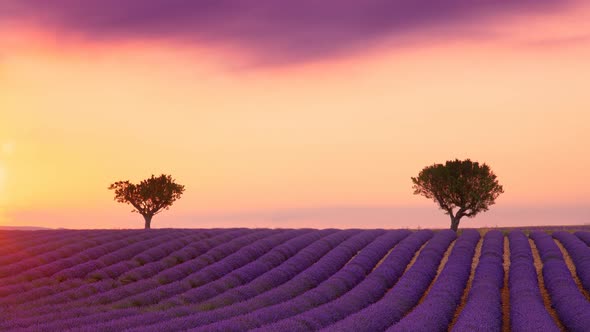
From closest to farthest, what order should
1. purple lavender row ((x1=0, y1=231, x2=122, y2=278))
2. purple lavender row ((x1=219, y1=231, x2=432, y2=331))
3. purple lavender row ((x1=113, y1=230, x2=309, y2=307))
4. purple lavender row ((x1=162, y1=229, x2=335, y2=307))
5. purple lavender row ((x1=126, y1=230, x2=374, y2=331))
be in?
purple lavender row ((x1=219, y1=231, x2=432, y2=331))
purple lavender row ((x1=126, y1=230, x2=374, y2=331))
purple lavender row ((x1=113, y1=230, x2=309, y2=307))
purple lavender row ((x1=162, y1=229, x2=335, y2=307))
purple lavender row ((x1=0, y1=231, x2=122, y2=278))

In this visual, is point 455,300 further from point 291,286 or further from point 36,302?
point 36,302

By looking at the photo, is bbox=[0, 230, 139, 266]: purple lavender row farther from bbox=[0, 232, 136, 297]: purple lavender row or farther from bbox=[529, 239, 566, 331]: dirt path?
bbox=[529, 239, 566, 331]: dirt path

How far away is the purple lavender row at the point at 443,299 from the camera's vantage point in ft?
43.9

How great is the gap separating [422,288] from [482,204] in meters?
26.7

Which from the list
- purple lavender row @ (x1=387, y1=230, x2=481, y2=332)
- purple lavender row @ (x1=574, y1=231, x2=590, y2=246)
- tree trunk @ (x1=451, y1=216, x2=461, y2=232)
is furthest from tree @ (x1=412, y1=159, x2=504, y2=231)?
purple lavender row @ (x1=387, y1=230, x2=481, y2=332)

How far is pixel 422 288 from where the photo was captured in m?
20.5

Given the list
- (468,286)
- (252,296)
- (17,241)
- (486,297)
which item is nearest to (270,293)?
(252,296)

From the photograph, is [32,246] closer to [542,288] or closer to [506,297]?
[506,297]

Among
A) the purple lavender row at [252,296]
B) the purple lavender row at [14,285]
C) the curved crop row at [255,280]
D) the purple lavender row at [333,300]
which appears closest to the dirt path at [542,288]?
the purple lavender row at [333,300]

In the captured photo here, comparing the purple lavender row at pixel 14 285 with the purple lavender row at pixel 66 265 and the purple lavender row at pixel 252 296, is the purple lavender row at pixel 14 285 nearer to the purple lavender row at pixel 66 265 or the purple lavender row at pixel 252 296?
the purple lavender row at pixel 66 265

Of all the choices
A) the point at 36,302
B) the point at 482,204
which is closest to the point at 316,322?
the point at 36,302

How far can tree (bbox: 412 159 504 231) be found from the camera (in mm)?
45375

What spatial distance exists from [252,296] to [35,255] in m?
11.5

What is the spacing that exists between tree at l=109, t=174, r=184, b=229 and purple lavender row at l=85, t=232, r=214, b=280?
16413mm
